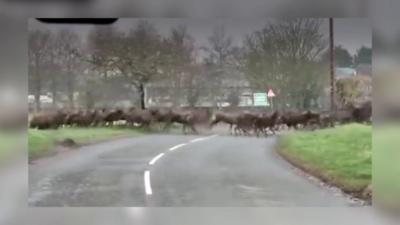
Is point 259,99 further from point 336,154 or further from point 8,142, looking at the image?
point 8,142

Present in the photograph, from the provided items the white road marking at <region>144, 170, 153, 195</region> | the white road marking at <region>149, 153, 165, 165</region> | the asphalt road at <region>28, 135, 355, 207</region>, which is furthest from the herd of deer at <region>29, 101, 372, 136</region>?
the white road marking at <region>144, 170, 153, 195</region>

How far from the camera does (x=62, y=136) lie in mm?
7918

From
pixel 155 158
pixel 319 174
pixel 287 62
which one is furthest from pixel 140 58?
pixel 319 174

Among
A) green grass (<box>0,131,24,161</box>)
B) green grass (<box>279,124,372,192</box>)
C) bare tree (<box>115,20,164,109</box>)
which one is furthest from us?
bare tree (<box>115,20,164,109</box>)

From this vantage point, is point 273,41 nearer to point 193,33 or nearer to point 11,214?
point 193,33

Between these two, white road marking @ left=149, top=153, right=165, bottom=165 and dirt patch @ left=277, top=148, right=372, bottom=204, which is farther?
white road marking @ left=149, top=153, right=165, bottom=165

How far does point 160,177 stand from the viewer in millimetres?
7867

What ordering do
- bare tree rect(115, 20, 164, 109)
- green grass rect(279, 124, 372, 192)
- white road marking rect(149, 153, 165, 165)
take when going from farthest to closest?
white road marking rect(149, 153, 165, 165) < bare tree rect(115, 20, 164, 109) < green grass rect(279, 124, 372, 192)


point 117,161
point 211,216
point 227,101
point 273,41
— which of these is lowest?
point 211,216

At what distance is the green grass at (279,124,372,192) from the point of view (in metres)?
7.69

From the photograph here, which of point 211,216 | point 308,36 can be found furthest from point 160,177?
point 308,36

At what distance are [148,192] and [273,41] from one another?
90.5 inches

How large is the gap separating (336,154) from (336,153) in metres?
0.01

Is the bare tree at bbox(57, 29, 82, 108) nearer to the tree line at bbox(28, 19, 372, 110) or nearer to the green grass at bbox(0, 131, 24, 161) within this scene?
the tree line at bbox(28, 19, 372, 110)
